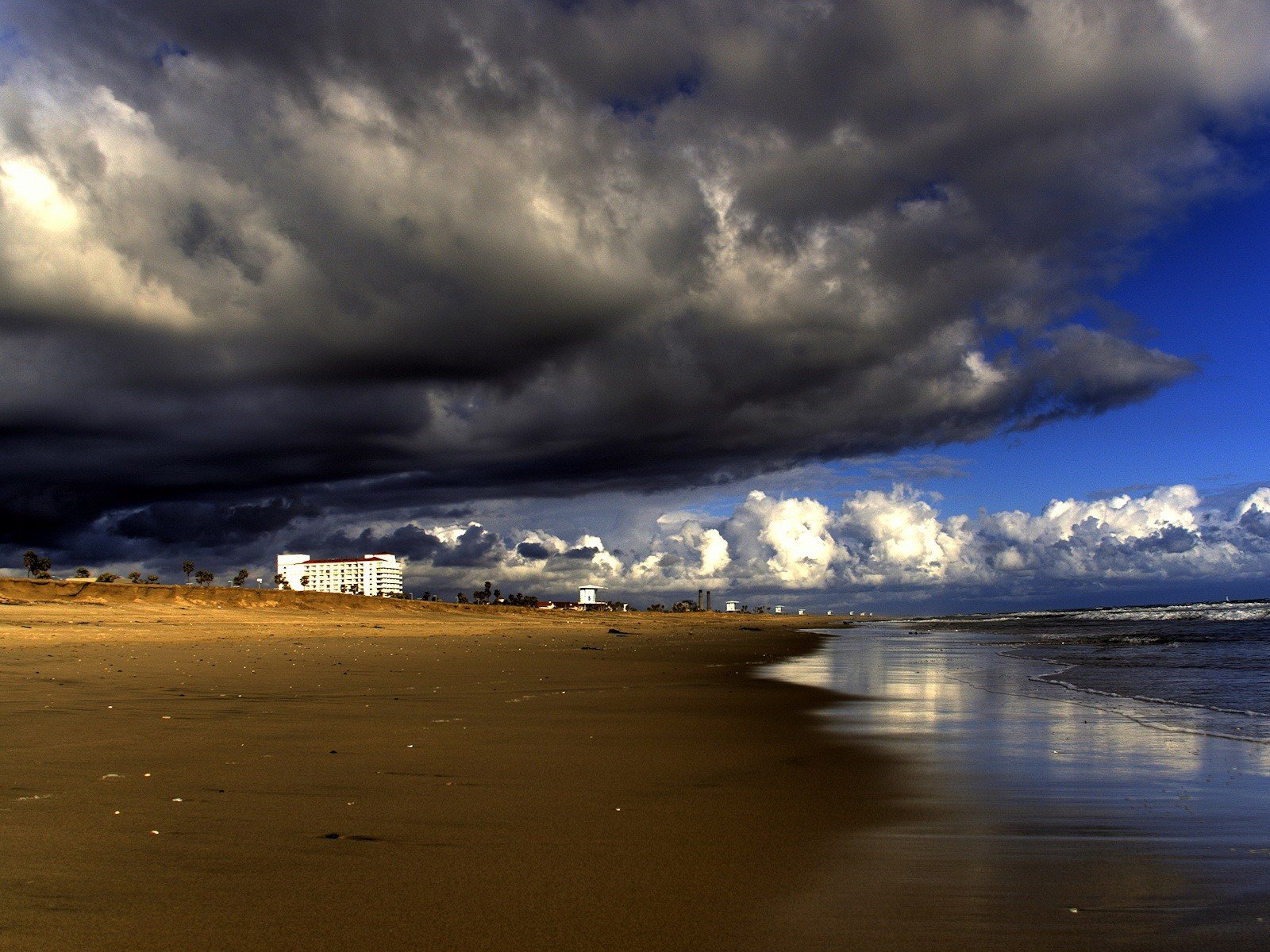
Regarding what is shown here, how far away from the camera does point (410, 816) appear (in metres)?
6.07

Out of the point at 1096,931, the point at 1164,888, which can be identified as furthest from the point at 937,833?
the point at 1096,931

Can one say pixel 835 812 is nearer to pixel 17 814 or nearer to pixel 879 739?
pixel 879 739

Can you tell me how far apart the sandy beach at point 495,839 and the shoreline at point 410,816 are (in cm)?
2

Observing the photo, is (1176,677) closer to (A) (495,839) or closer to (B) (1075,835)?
(B) (1075,835)

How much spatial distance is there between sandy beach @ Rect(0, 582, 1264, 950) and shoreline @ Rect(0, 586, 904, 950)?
0.08 feet

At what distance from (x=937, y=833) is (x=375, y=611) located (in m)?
61.3

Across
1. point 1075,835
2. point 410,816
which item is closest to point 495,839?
point 410,816

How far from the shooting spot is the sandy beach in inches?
162

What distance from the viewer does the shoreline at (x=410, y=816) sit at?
414cm

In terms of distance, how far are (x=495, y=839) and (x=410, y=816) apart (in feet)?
2.78

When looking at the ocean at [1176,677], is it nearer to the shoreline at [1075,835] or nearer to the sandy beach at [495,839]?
the shoreline at [1075,835]

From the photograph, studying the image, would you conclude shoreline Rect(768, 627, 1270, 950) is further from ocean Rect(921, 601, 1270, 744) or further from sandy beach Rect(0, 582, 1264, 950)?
ocean Rect(921, 601, 1270, 744)

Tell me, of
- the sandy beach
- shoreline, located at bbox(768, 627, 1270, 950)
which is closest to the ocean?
shoreline, located at bbox(768, 627, 1270, 950)

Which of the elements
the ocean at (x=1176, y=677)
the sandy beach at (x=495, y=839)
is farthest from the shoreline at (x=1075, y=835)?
the ocean at (x=1176, y=677)
